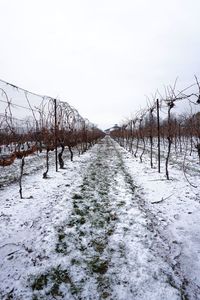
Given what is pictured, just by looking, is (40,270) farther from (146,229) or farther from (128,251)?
(146,229)

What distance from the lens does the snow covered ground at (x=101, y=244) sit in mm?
2328

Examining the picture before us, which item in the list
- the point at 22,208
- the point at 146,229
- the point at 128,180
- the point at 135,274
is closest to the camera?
the point at 135,274

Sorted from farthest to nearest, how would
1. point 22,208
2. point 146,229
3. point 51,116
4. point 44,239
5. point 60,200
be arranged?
point 51,116 → point 60,200 → point 22,208 → point 146,229 → point 44,239

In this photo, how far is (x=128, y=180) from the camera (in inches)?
300

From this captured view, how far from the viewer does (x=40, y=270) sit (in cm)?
264

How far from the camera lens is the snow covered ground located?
91.7 inches

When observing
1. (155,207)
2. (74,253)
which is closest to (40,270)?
(74,253)

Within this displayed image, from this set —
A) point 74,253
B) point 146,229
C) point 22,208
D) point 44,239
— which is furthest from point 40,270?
point 22,208

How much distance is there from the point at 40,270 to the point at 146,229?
1985 mm

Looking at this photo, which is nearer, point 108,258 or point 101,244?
point 108,258

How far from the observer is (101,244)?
325 cm

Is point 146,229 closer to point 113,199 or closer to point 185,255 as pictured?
point 185,255

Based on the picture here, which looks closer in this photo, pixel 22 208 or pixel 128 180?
pixel 22 208

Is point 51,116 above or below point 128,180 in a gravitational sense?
above
